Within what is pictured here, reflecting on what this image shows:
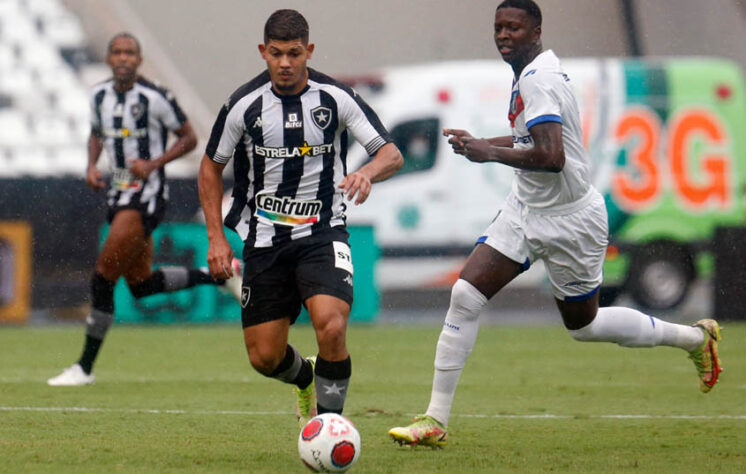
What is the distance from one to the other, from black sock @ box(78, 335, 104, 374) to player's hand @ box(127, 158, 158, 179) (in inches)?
43.5

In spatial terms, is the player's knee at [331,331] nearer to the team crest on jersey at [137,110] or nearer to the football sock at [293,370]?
the football sock at [293,370]

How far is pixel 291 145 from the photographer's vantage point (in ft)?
19.1

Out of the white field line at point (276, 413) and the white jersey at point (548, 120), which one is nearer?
the white jersey at point (548, 120)

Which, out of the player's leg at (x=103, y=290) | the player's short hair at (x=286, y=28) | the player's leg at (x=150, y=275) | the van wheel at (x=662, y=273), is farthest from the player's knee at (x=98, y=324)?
the van wheel at (x=662, y=273)

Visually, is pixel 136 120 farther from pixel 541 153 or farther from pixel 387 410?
pixel 541 153

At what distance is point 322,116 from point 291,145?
188 mm

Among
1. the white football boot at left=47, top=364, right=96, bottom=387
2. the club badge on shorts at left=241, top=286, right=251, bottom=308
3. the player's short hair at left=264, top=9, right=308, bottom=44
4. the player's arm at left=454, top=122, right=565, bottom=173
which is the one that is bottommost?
the white football boot at left=47, top=364, right=96, bottom=387

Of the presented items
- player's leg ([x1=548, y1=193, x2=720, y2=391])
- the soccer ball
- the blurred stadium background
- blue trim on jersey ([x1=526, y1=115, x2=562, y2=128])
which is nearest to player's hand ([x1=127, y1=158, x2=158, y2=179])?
the blurred stadium background

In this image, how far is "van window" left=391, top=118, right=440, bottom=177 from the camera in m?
15.8

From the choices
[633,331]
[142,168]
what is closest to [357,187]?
[633,331]

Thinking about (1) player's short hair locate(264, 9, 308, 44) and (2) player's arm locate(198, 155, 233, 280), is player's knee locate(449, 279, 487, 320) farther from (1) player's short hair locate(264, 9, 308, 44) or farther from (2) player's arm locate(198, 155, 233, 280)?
(1) player's short hair locate(264, 9, 308, 44)

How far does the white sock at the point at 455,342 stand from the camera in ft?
19.8

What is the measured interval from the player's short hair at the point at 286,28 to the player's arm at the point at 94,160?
354 cm

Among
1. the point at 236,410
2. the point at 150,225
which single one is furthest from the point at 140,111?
the point at 236,410
